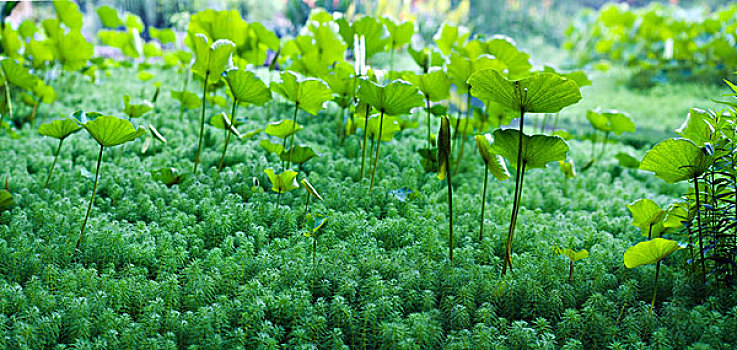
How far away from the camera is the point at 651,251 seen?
5.00 ft

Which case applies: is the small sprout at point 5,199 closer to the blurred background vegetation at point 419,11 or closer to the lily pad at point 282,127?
the lily pad at point 282,127

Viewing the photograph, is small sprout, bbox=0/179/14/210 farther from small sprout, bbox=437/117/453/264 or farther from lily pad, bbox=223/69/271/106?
small sprout, bbox=437/117/453/264

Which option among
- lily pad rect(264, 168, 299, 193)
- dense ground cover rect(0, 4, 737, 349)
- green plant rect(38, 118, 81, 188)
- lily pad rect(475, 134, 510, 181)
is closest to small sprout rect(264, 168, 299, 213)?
lily pad rect(264, 168, 299, 193)

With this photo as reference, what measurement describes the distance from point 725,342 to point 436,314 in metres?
0.81

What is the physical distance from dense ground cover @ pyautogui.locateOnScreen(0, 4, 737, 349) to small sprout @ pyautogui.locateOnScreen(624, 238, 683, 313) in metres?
0.13

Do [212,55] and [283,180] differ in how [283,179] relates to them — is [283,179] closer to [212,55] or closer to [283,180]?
[283,180]

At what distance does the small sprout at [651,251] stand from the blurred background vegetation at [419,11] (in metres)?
2.65

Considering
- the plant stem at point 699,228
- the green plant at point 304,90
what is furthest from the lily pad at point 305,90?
the plant stem at point 699,228

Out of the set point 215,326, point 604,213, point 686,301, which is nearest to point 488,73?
point 686,301

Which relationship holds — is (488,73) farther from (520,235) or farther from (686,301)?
(686,301)

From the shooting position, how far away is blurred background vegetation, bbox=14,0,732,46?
21.4 ft

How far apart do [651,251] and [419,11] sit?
31.3 feet

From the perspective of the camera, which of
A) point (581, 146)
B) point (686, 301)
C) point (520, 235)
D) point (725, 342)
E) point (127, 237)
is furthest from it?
point (581, 146)

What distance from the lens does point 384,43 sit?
2.85 metres
